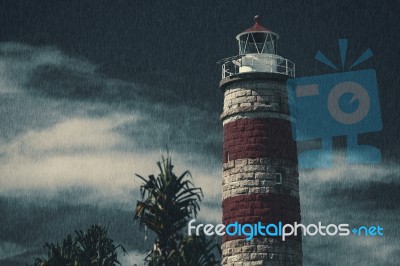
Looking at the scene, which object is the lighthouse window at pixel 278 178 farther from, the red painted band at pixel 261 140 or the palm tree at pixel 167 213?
the palm tree at pixel 167 213

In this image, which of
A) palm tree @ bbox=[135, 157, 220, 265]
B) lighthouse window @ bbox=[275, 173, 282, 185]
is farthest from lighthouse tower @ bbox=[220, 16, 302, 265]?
palm tree @ bbox=[135, 157, 220, 265]

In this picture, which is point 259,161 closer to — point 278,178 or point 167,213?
point 278,178

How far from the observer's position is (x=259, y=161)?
58.5 metres

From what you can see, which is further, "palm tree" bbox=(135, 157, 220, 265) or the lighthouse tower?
the lighthouse tower

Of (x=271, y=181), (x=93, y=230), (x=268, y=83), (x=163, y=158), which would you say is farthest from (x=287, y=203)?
(x=163, y=158)

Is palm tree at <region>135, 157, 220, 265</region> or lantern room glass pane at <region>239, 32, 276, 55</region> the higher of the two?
lantern room glass pane at <region>239, 32, 276, 55</region>

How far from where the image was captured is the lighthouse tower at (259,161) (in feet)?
190

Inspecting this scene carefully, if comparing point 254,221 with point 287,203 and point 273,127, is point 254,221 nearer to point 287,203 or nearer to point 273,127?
point 287,203

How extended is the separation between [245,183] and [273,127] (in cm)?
455

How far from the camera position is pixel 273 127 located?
2344 inches

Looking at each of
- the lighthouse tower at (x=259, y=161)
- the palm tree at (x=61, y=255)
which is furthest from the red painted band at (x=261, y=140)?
the palm tree at (x=61, y=255)

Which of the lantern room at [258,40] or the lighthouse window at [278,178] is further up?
the lantern room at [258,40]

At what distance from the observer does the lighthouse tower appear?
5778 centimetres

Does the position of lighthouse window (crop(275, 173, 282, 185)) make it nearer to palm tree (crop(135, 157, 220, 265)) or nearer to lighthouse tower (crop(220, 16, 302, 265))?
lighthouse tower (crop(220, 16, 302, 265))
